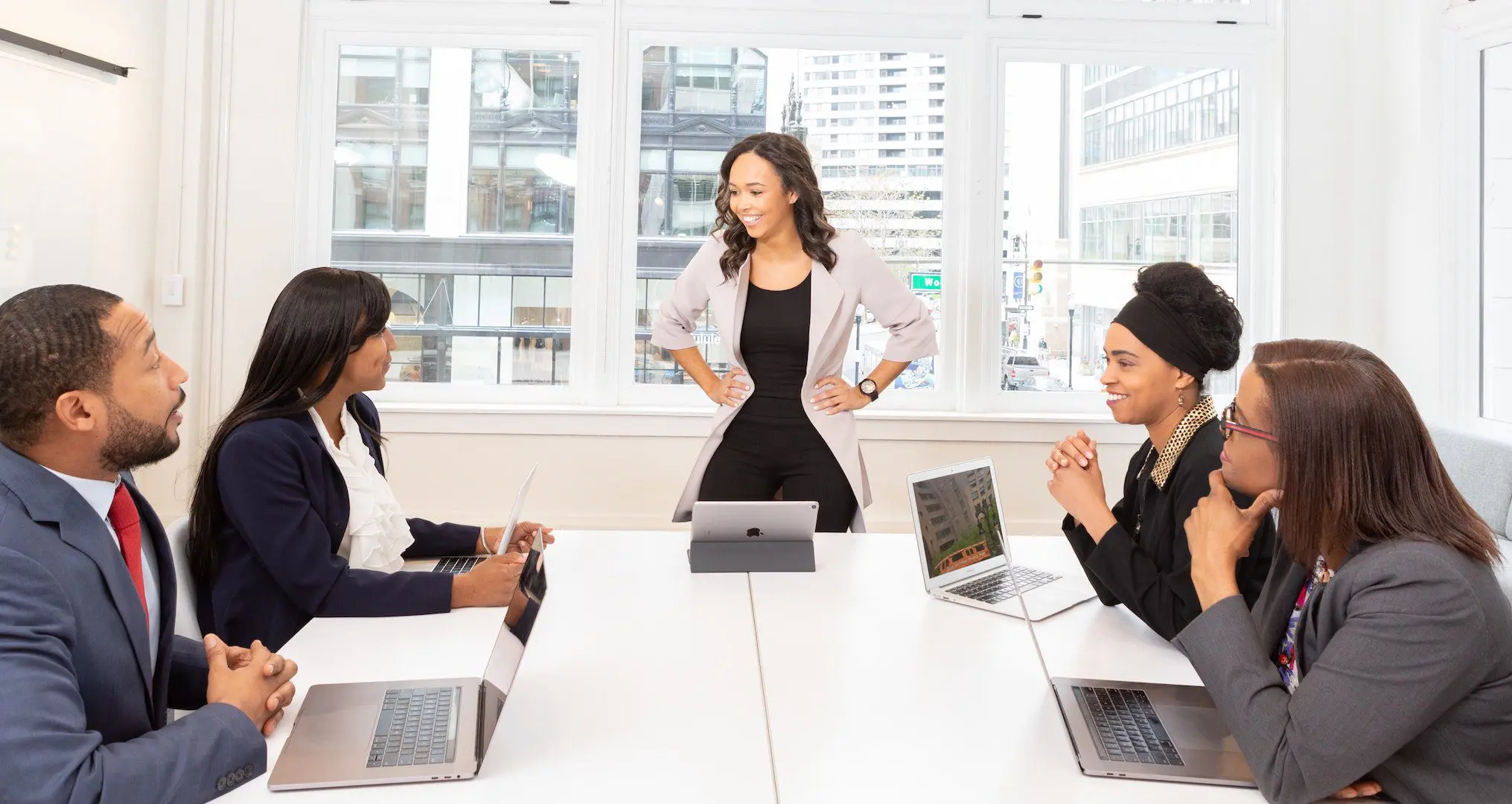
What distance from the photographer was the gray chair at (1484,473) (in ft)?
10.9

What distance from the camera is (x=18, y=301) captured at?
4.02 feet

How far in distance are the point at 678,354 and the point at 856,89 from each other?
152cm

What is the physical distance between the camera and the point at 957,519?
A: 211cm

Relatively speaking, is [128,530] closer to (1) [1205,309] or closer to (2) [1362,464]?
(2) [1362,464]

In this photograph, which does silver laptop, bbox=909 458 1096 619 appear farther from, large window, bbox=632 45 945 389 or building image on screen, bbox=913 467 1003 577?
large window, bbox=632 45 945 389

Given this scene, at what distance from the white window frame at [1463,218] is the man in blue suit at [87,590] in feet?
13.7

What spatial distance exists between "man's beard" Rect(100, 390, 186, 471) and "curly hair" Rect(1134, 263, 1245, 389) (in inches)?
67.2

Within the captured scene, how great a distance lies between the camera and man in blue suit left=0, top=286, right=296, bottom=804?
3.46 ft

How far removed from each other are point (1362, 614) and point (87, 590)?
1.46m

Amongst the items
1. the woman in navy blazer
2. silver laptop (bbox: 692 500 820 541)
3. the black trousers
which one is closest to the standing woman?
the black trousers

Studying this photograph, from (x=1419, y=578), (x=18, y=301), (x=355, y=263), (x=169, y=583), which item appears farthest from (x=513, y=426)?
(x=1419, y=578)

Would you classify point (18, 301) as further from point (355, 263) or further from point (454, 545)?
point (355, 263)

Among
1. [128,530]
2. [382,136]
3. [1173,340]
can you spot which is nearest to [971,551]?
[1173,340]

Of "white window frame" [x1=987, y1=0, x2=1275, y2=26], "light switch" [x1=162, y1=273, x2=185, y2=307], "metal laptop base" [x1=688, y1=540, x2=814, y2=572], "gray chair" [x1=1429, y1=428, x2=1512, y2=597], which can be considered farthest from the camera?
"white window frame" [x1=987, y1=0, x2=1275, y2=26]
